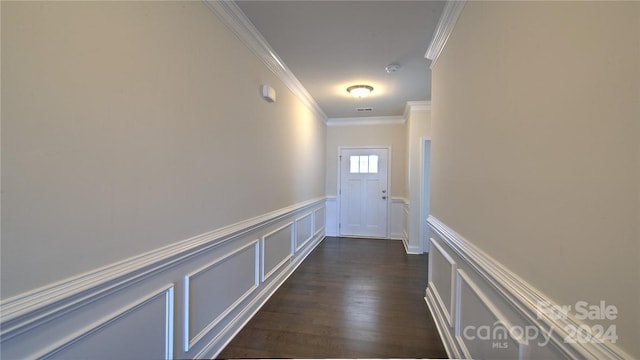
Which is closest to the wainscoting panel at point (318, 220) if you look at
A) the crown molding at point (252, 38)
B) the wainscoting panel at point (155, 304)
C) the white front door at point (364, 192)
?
the white front door at point (364, 192)

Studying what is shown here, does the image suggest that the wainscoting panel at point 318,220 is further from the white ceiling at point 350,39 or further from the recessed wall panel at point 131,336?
the recessed wall panel at point 131,336

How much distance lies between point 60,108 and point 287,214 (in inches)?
96.2

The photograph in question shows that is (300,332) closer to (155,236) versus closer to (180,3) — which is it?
(155,236)

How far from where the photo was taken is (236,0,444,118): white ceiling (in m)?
1.86

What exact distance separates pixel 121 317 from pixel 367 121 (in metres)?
4.98

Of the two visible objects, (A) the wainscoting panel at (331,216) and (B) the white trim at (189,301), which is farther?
(A) the wainscoting panel at (331,216)

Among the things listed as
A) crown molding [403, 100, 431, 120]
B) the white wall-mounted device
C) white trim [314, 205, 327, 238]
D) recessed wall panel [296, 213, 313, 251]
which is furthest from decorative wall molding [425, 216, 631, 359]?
white trim [314, 205, 327, 238]

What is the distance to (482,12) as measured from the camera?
1.38 meters

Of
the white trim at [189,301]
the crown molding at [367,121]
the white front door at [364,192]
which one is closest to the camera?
the white trim at [189,301]

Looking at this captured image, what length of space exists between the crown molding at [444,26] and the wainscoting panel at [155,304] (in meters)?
2.19

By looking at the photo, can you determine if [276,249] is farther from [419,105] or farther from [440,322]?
[419,105]

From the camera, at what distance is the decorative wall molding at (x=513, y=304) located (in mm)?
704

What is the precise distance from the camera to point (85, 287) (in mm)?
957

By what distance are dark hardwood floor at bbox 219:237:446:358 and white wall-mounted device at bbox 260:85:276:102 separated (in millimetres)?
2065
